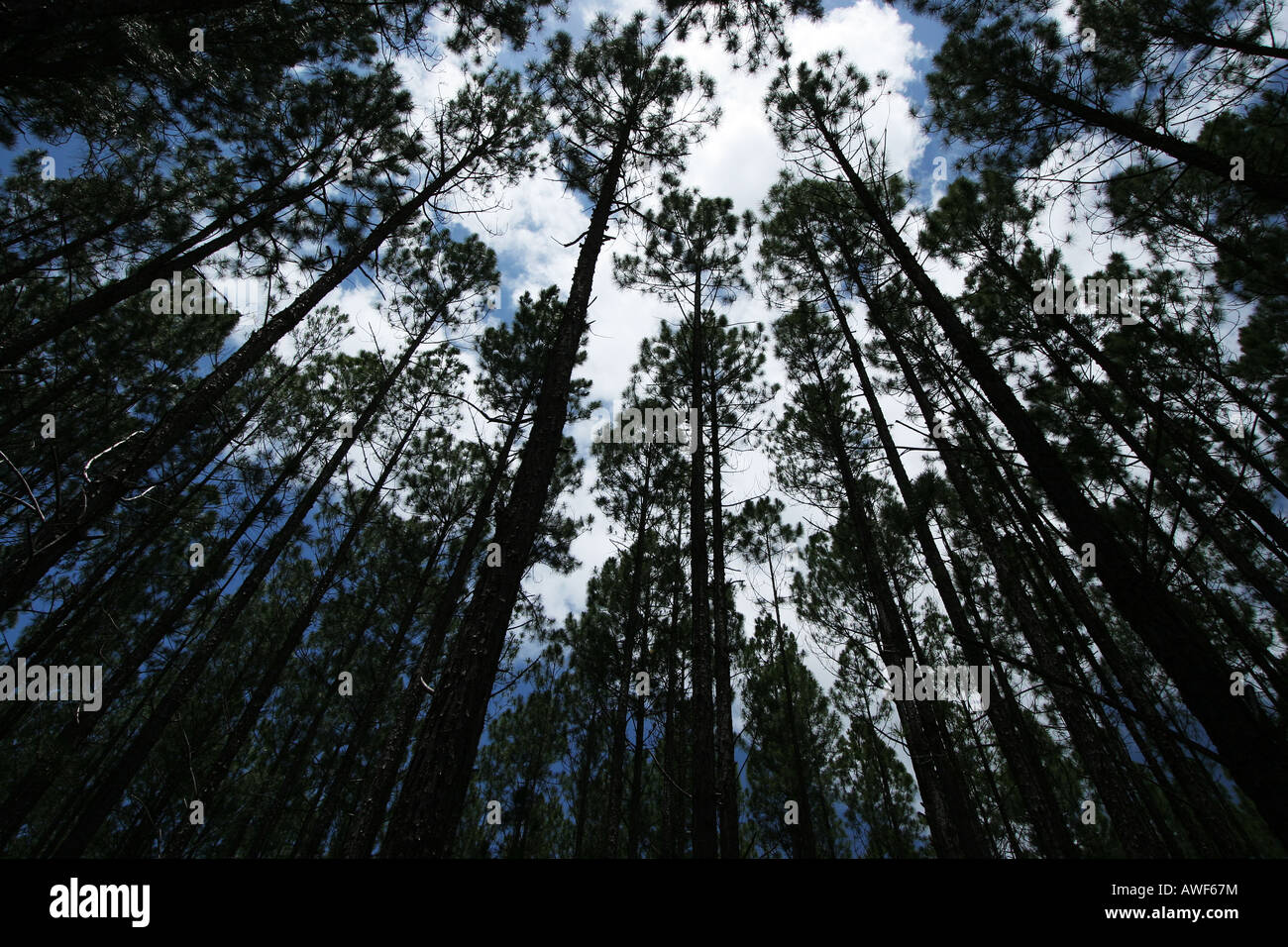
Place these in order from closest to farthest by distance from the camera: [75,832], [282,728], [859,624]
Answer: [75,832] → [859,624] → [282,728]

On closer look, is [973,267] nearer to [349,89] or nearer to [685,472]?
[685,472]

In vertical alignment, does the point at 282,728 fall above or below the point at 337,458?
below

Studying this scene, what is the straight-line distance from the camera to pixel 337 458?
32.2ft

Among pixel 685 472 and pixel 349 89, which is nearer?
pixel 349 89

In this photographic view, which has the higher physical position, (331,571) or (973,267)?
(973,267)

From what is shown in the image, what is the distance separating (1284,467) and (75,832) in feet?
66.3

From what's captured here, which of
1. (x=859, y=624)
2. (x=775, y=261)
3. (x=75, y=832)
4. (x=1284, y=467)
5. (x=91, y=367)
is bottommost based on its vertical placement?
(x=75, y=832)

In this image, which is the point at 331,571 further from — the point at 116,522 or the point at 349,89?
the point at 349,89

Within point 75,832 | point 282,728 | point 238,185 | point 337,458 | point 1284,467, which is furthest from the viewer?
point 282,728

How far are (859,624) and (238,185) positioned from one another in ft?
45.8

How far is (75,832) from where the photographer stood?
21.5 ft

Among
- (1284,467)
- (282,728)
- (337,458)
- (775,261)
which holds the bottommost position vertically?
(282,728)

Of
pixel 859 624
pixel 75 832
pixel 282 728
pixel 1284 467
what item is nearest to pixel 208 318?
pixel 75 832

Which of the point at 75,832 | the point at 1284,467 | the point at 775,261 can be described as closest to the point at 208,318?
the point at 75,832
